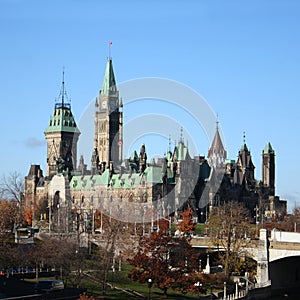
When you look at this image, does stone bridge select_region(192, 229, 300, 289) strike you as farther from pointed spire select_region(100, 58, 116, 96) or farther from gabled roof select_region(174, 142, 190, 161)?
pointed spire select_region(100, 58, 116, 96)

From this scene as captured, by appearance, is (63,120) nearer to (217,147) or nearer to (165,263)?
(217,147)

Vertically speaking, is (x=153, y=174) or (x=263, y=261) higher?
(x=153, y=174)

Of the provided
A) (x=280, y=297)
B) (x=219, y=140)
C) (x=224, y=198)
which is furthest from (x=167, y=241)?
(x=219, y=140)

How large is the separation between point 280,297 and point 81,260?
24161mm

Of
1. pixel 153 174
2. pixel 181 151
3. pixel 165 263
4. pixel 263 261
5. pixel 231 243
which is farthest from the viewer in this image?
pixel 181 151

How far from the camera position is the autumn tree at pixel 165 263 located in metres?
70.4

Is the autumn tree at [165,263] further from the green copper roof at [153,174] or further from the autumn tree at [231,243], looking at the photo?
the green copper roof at [153,174]

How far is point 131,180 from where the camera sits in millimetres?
166250

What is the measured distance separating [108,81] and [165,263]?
128 m

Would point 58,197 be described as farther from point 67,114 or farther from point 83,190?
point 67,114

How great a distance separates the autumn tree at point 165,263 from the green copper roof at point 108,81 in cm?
12100

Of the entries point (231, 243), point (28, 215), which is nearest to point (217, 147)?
point (28, 215)

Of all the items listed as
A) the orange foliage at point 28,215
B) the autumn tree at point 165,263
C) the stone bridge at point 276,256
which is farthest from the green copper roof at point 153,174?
the autumn tree at point 165,263

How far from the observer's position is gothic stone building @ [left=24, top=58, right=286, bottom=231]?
159875mm
